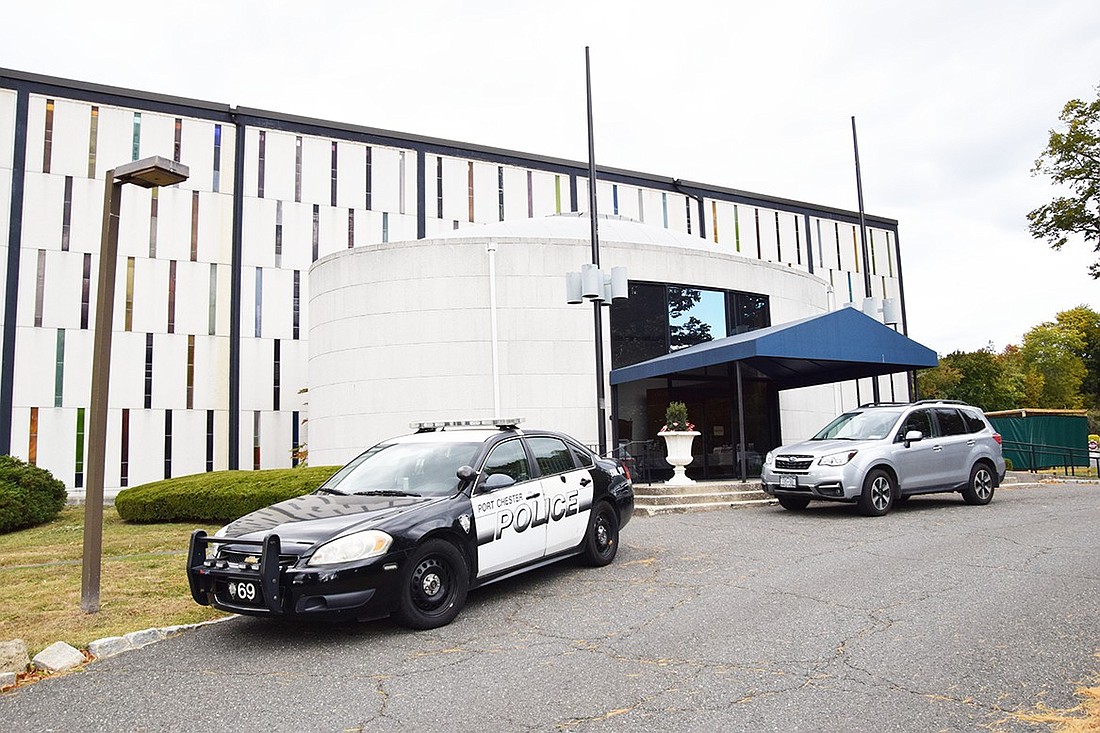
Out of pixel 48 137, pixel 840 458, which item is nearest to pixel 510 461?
pixel 840 458

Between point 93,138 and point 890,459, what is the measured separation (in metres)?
29.4

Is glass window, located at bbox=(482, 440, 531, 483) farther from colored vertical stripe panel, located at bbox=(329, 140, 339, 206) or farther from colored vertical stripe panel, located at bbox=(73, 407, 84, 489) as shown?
colored vertical stripe panel, located at bbox=(329, 140, 339, 206)

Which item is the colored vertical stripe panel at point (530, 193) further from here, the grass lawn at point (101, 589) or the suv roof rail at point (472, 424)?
the suv roof rail at point (472, 424)

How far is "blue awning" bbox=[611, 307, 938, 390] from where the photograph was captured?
15367 millimetres

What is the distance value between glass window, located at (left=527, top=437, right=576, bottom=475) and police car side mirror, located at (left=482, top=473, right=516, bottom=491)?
75cm

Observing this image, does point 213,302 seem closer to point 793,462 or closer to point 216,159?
point 216,159

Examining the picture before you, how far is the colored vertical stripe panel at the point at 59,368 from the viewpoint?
2794 centimetres

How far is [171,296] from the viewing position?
99.5 ft

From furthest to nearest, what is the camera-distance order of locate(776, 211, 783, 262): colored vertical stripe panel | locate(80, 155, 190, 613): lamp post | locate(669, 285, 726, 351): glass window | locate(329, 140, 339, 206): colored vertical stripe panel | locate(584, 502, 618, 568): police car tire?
1. locate(776, 211, 783, 262): colored vertical stripe panel
2. locate(329, 140, 339, 206): colored vertical stripe panel
3. locate(669, 285, 726, 351): glass window
4. locate(584, 502, 618, 568): police car tire
5. locate(80, 155, 190, 613): lamp post

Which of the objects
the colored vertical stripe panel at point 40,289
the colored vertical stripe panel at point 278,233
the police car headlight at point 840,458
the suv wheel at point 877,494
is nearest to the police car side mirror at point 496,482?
the police car headlight at point 840,458

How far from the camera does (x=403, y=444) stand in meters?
8.02

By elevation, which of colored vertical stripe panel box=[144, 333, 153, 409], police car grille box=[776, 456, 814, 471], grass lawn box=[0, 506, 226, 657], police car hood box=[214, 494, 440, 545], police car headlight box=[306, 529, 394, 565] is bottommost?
grass lawn box=[0, 506, 226, 657]

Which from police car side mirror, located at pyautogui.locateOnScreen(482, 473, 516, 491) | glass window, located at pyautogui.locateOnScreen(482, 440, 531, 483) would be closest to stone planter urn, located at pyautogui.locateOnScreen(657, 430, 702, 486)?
glass window, located at pyautogui.locateOnScreen(482, 440, 531, 483)

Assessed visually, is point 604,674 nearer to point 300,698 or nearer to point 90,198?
point 300,698
